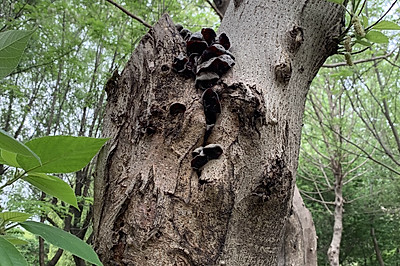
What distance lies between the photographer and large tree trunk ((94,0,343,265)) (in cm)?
63

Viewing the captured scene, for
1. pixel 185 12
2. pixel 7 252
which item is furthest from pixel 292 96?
pixel 185 12

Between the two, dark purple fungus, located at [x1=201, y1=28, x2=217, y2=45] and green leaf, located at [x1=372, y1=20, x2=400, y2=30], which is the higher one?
green leaf, located at [x1=372, y1=20, x2=400, y2=30]

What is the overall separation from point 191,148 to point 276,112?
0.20 m

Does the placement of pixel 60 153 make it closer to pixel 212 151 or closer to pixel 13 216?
pixel 13 216

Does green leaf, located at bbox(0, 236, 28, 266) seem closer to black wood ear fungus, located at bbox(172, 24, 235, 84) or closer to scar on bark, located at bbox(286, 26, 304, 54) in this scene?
black wood ear fungus, located at bbox(172, 24, 235, 84)

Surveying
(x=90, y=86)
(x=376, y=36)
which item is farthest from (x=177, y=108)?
(x=90, y=86)

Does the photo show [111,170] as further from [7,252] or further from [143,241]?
[7,252]

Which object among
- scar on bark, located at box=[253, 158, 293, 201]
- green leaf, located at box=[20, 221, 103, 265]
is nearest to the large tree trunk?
scar on bark, located at box=[253, 158, 293, 201]

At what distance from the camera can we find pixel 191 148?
0.69 metres

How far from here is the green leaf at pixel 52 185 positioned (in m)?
0.34

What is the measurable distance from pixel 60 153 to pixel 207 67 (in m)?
0.45

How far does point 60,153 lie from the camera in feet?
1.06

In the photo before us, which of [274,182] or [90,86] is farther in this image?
[90,86]

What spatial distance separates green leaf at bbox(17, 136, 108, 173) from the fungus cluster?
34cm
